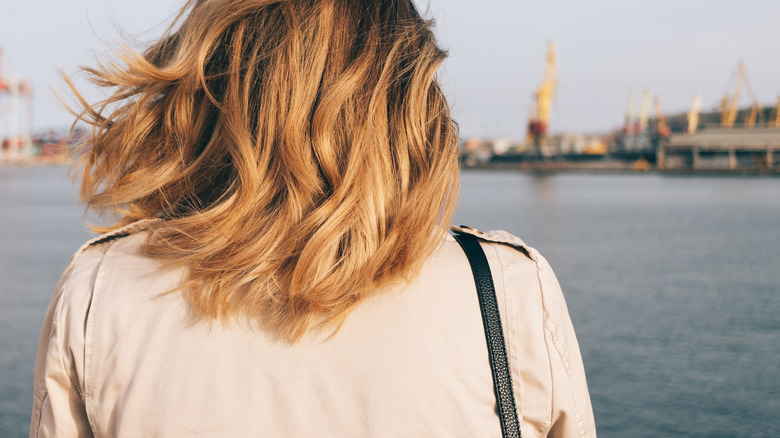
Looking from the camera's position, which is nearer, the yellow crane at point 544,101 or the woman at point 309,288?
the woman at point 309,288

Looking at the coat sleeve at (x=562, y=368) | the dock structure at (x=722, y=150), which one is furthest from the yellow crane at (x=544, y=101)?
the coat sleeve at (x=562, y=368)

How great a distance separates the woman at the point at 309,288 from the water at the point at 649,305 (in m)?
0.48

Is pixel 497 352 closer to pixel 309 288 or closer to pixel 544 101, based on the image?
pixel 309 288

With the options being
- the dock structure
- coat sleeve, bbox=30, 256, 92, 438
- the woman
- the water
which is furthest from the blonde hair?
the dock structure

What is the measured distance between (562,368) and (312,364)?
26 centimetres

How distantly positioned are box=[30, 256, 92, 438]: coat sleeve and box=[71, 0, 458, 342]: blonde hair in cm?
11

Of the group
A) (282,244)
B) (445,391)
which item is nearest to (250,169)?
(282,244)

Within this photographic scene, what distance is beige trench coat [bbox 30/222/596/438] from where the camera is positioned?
2.17ft

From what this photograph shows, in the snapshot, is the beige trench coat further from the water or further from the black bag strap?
the water

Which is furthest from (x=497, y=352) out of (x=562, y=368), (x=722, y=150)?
(x=722, y=150)

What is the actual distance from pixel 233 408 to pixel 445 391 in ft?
0.70

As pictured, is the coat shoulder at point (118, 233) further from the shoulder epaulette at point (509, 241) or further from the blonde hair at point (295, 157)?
the shoulder epaulette at point (509, 241)

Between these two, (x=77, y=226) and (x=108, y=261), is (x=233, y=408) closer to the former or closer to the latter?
(x=108, y=261)

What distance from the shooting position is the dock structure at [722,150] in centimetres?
4328
